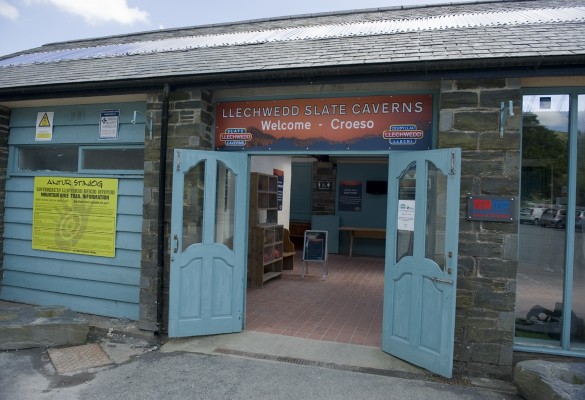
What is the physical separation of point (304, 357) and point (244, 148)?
102 inches

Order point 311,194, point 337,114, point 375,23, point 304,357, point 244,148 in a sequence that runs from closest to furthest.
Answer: point 304,357 < point 337,114 < point 244,148 < point 375,23 < point 311,194

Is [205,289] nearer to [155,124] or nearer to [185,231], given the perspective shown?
[185,231]

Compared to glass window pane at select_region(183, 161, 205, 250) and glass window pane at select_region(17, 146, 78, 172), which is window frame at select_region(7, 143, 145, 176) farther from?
glass window pane at select_region(183, 161, 205, 250)

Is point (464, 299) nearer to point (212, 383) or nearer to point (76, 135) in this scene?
point (212, 383)

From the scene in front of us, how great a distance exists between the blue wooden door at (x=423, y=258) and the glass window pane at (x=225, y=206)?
1885 mm

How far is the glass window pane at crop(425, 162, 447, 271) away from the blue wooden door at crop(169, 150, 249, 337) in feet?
7.13

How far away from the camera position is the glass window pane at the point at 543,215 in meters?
4.34

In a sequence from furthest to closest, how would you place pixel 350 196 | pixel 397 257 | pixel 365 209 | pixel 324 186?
pixel 324 186 → pixel 350 196 → pixel 365 209 → pixel 397 257

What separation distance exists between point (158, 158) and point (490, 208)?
3919mm

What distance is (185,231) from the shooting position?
5.14 metres

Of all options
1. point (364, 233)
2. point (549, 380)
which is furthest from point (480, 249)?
point (364, 233)

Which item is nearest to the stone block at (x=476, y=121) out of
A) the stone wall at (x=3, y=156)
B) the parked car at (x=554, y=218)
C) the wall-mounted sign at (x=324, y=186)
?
the parked car at (x=554, y=218)

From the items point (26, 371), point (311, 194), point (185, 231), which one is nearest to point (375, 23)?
point (185, 231)

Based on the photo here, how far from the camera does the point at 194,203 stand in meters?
5.20
